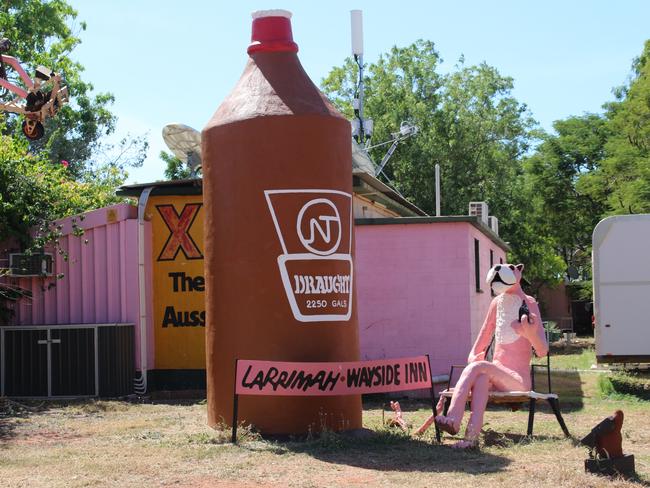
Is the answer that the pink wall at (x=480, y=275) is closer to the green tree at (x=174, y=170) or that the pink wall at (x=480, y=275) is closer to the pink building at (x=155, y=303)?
the pink building at (x=155, y=303)

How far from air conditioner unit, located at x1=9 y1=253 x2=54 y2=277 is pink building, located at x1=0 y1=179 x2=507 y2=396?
49 cm

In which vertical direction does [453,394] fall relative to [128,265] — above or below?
below

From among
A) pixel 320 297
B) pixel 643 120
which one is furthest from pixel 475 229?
pixel 643 120

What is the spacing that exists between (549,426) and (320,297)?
3.38 m

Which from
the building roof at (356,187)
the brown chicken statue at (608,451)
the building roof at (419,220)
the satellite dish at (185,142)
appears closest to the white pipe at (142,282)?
the building roof at (356,187)

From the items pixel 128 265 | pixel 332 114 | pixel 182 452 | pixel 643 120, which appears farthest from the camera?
pixel 643 120

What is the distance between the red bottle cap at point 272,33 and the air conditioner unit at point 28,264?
6.40 metres

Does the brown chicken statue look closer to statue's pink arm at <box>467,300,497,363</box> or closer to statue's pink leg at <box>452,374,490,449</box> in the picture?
statue's pink leg at <box>452,374,490,449</box>

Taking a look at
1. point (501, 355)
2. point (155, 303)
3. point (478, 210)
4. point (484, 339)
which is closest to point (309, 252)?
point (484, 339)

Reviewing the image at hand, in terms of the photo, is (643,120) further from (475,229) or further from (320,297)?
(320,297)

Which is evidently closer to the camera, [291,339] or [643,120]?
[291,339]

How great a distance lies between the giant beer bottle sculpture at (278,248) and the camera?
10250mm

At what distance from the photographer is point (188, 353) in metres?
15.8

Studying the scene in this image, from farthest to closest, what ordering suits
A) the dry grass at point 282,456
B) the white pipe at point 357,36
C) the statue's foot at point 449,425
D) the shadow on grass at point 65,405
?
1. the white pipe at point 357,36
2. the shadow on grass at point 65,405
3. the statue's foot at point 449,425
4. the dry grass at point 282,456
